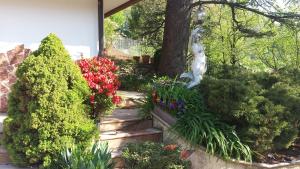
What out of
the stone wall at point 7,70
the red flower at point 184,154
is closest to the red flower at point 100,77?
the red flower at point 184,154

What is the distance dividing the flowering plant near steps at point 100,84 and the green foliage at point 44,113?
55cm

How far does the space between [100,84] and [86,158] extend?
5.44ft

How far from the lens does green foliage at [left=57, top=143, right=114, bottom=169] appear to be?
477 centimetres

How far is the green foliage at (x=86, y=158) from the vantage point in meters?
4.77

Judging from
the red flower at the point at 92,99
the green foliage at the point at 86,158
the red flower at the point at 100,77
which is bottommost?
the green foliage at the point at 86,158

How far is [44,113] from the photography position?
5328mm

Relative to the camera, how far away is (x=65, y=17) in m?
8.30

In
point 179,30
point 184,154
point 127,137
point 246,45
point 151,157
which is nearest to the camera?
point 151,157

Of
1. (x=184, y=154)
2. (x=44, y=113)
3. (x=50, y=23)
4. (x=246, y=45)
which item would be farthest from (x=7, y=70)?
(x=246, y=45)

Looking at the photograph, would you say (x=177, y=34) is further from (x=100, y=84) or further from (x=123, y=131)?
(x=100, y=84)

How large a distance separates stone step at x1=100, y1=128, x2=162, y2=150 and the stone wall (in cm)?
221

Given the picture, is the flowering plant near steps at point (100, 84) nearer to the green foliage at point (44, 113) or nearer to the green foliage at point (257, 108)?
the green foliage at point (44, 113)

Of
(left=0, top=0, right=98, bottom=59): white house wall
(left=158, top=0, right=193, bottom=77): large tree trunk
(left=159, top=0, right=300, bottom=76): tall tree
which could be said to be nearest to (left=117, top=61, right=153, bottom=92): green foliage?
(left=159, top=0, right=300, bottom=76): tall tree

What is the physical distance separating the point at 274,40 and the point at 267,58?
0.92 meters
